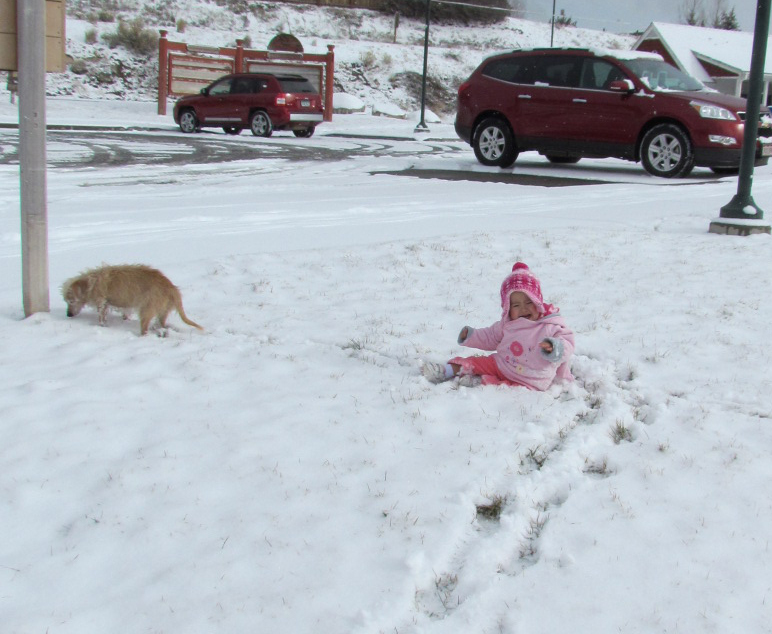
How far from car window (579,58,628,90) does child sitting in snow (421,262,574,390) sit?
946cm

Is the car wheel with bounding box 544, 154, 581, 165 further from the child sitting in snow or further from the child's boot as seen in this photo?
the child's boot

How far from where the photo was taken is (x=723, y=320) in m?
4.79

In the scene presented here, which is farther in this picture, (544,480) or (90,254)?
(90,254)

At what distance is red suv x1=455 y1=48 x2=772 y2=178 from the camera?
1152 cm

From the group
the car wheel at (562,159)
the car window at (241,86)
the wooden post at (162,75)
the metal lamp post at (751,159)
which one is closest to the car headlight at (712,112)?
the car wheel at (562,159)

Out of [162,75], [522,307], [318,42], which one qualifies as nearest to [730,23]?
[318,42]

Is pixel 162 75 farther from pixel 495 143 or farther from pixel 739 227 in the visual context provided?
pixel 739 227

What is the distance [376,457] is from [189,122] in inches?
793

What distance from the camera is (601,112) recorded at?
12.3 m

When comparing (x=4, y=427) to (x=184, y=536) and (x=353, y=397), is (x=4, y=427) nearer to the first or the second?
(x=184, y=536)

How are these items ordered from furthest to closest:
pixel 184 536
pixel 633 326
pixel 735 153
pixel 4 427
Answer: pixel 735 153 → pixel 633 326 → pixel 4 427 → pixel 184 536

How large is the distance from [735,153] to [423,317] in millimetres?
8293

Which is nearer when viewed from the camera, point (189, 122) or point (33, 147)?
point (33, 147)

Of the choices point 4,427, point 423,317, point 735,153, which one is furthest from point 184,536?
point 735,153
